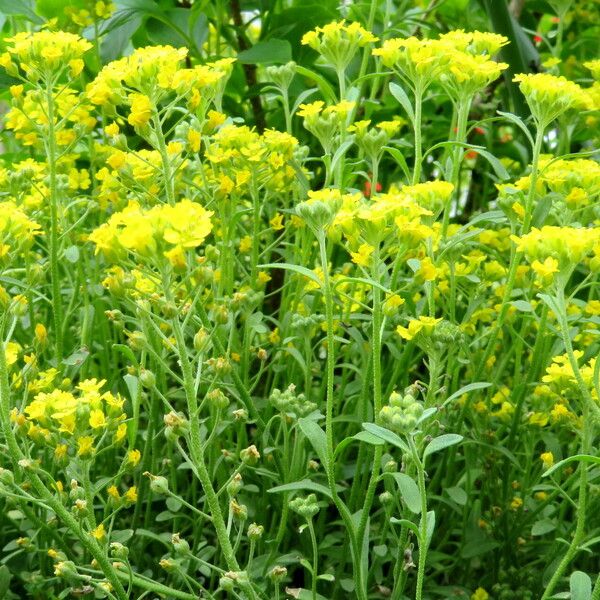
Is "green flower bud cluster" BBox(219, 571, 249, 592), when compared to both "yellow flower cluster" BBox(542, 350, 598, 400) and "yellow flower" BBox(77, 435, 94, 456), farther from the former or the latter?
"yellow flower cluster" BBox(542, 350, 598, 400)

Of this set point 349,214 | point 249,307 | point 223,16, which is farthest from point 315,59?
point 349,214

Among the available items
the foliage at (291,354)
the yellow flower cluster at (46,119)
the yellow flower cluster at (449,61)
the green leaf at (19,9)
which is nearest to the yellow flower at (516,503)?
the foliage at (291,354)

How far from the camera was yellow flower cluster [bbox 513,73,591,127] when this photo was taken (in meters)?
1.12

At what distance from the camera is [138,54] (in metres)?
1.05

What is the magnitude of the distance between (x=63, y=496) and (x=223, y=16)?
1.07 metres

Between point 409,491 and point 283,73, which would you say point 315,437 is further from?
point 283,73

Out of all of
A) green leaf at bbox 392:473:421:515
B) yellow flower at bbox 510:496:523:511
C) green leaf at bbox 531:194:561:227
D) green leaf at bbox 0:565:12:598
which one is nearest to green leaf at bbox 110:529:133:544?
green leaf at bbox 0:565:12:598

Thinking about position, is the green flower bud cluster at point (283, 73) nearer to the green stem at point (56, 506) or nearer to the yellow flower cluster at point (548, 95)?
the yellow flower cluster at point (548, 95)

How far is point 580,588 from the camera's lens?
0.92 metres

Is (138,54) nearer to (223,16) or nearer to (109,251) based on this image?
(109,251)

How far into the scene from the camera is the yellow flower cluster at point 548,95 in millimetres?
1116

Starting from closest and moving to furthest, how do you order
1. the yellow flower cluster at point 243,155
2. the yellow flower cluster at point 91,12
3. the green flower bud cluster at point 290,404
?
the green flower bud cluster at point 290,404 < the yellow flower cluster at point 243,155 < the yellow flower cluster at point 91,12

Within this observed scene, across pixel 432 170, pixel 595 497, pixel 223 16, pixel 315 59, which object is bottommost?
pixel 595 497

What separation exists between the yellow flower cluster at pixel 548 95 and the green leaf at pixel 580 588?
497 mm
